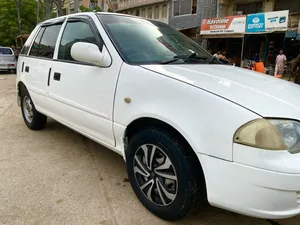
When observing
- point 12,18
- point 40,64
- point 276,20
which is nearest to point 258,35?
point 276,20

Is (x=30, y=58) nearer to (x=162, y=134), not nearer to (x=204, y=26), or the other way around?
(x=162, y=134)

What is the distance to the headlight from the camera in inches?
62.7

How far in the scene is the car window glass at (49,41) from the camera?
3.52 metres

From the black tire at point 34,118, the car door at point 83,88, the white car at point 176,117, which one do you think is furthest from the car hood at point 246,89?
the black tire at point 34,118

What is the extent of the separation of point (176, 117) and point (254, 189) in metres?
0.66

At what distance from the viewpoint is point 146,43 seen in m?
2.66

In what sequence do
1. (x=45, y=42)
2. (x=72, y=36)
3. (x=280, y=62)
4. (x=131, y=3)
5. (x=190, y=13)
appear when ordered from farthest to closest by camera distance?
1. (x=131, y=3)
2. (x=190, y=13)
3. (x=280, y=62)
4. (x=45, y=42)
5. (x=72, y=36)

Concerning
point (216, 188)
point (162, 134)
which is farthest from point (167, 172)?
point (216, 188)

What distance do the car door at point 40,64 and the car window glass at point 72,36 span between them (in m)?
0.25

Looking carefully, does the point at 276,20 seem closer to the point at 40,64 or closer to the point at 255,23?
the point at 255,23

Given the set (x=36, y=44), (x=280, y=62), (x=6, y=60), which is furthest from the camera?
(x=6, y=60)

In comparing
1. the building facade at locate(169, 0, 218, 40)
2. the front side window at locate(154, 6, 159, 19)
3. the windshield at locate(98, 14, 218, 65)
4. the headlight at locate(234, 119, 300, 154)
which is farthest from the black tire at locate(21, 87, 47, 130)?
the front side window at locate(154, 6, 159, 19)

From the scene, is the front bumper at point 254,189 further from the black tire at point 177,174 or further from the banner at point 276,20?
the banner at point 276,20

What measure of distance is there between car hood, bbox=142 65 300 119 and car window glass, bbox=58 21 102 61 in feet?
3.23
